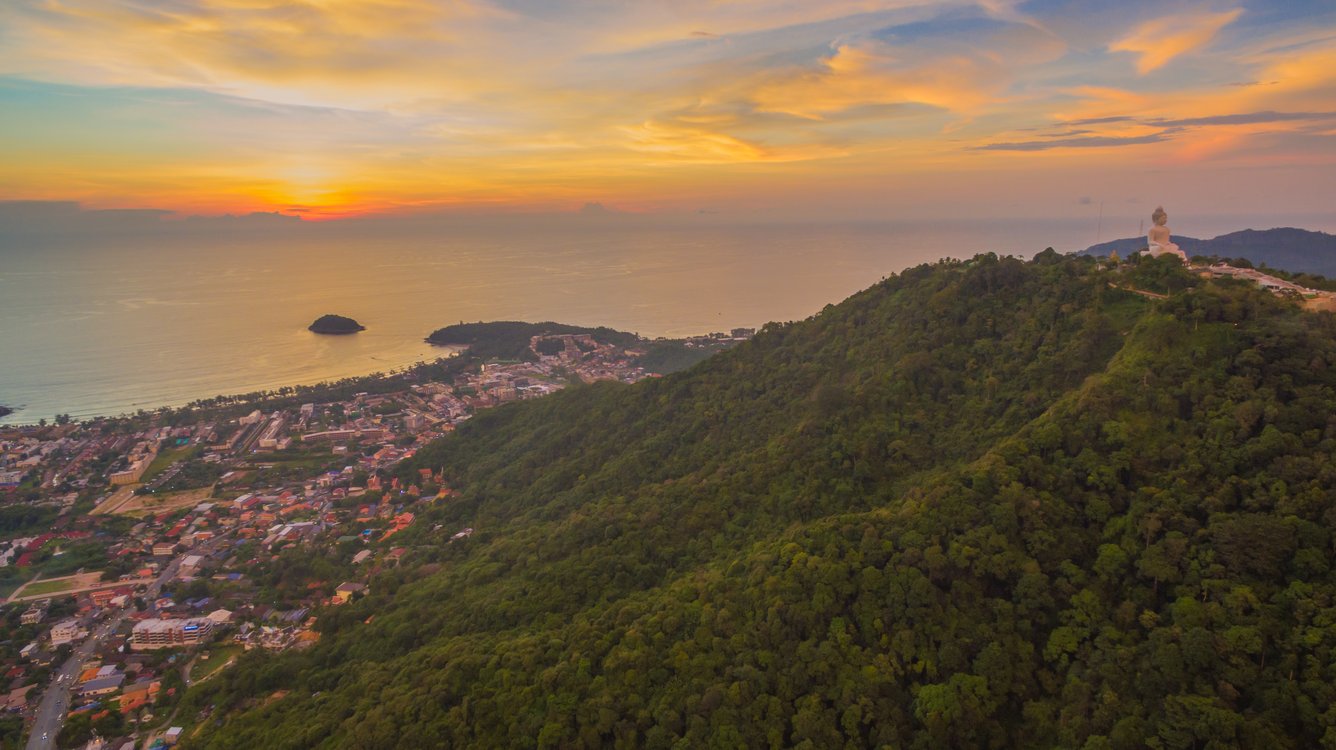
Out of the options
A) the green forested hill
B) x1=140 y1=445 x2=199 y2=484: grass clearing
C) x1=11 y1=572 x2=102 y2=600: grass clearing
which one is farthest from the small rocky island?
the green forested hill

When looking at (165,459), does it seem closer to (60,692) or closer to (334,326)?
(60,692)

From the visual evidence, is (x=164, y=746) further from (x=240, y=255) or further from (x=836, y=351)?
(x=240, y=255)

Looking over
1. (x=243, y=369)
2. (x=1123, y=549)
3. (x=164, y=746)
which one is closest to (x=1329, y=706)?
(x=1123, y=549)

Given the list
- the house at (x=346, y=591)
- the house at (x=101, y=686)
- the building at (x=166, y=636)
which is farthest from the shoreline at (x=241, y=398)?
the house at (x=101, y=686)

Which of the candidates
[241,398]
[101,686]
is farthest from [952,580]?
[241,398]

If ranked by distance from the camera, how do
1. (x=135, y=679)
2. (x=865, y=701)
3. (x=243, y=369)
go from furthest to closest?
(x=243, y=369), (x=135, y=679), (x=865, y=701)

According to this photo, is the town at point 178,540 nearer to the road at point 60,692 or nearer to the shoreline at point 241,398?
the road at point 60,692
